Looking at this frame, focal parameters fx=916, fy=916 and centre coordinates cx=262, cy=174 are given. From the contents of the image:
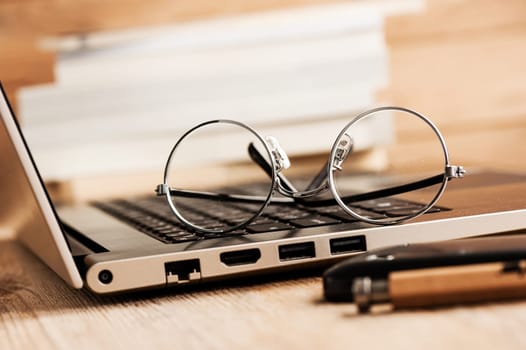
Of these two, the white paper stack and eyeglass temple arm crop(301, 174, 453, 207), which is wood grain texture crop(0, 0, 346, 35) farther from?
eyeglass temple arm crop(301, 174, 453, 207)

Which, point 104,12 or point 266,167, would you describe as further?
point 104,12

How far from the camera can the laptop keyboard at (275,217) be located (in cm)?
69

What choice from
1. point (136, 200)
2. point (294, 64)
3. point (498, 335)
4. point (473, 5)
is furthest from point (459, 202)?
point (473, 5)

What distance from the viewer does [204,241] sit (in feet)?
2.18

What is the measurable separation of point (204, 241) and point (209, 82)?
0.94 m

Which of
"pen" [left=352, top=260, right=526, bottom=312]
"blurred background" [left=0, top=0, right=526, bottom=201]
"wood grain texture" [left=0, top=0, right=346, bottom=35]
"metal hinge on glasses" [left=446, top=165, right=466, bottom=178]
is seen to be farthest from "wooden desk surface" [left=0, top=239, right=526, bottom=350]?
"wood grain texture" [left=0, top=0, right=346, bottom=35]

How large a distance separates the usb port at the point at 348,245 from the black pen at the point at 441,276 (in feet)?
0.28

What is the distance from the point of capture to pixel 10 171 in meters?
0.72

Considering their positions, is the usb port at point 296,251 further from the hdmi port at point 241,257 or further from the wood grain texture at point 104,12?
the wood grain texture at point 104,12

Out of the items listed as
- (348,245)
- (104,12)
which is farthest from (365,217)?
(104,12)

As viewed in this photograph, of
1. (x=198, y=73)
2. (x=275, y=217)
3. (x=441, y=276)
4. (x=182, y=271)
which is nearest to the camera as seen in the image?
(x=441, y=276)

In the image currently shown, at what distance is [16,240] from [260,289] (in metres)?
0.60

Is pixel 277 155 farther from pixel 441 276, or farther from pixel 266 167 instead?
pixel 441 276

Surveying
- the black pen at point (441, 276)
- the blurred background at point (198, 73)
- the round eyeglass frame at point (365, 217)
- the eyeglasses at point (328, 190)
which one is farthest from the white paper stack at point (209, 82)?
the black pen at point (441, 276)
